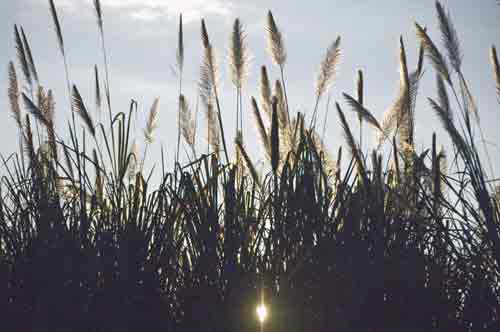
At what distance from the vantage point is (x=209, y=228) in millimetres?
2803

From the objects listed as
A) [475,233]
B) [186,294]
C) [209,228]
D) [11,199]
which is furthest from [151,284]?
[475,233]

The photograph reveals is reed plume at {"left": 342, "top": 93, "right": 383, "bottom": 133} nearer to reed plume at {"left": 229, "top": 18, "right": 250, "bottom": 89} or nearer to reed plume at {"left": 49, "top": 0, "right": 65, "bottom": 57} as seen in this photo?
reed plume at {"left": 229, "top": 18, "right": 250, "bottom": 89}

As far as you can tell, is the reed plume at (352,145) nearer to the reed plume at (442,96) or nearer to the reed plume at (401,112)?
the reed plume at (401,112)

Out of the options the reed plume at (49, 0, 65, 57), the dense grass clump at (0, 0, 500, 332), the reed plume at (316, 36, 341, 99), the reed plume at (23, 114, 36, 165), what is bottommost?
the dense grass clump at (0, 0, 500, 332)

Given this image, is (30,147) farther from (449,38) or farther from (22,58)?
(449,38)

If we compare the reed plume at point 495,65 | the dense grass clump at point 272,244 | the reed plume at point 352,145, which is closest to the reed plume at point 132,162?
the dense grass clump at point 272,244

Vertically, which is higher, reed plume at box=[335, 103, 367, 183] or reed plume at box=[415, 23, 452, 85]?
reed plume at box=[415, 23, 452, 85]

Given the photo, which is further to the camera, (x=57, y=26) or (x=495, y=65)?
(x=57, y=26)

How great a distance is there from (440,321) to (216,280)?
96 cm

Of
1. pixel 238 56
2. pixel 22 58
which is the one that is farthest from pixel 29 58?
pixel 238 56

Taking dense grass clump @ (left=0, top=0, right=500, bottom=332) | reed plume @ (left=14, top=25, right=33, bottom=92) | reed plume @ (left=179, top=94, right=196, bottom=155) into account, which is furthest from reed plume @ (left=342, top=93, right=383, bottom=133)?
reed plume @ (left=14, top=25, right=33, bottom=92)

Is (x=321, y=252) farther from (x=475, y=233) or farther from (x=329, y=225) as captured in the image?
(x=475, y=233)

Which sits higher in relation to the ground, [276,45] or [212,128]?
[276,45]

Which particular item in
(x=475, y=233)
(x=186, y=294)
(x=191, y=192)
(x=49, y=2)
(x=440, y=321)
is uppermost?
(x=49, y=2)
